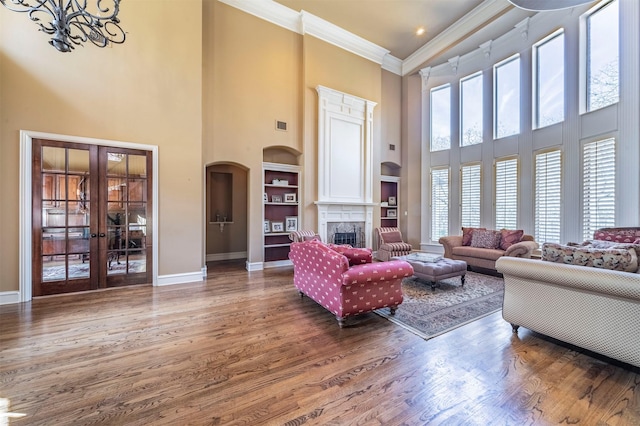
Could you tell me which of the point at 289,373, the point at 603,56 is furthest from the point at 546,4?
the point at 289,373

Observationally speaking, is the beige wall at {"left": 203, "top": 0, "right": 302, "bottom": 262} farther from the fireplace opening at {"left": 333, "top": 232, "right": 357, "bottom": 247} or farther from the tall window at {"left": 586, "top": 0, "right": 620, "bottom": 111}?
the tall window at {"left": 586, "top": 0, "right": 620, "bottom": 111}

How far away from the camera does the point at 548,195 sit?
17.6 feet

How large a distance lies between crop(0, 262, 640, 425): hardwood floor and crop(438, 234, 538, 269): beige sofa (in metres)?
2.35

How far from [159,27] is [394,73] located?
6.54 m

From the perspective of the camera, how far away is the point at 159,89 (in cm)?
447

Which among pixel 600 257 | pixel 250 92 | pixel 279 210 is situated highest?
pixel 250 92

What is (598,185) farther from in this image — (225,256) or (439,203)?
(225,256)

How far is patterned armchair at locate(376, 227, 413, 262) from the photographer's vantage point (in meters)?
6.09

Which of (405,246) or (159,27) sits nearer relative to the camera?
(159,27)

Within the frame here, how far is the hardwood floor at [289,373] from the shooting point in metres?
1.65

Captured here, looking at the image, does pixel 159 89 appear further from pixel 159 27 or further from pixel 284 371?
pixel 284 371

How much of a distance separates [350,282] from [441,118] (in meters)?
6.92

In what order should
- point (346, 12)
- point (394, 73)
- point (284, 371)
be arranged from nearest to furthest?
point (284, 371) < point (346, 12) < point (394, 73)

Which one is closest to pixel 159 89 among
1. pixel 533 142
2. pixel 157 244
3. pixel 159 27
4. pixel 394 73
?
pixel 159 27
